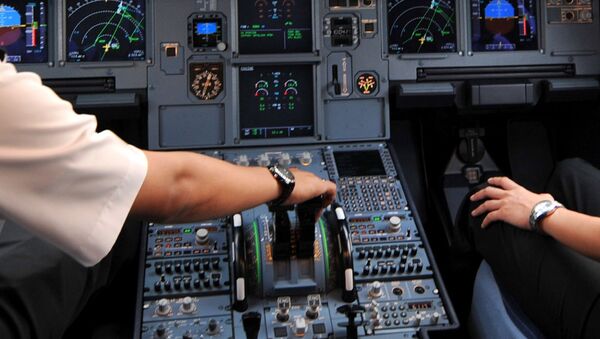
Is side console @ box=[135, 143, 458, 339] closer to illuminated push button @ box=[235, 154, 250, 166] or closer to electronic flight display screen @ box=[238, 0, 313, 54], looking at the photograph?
illuminated push button @ box=[235, 154, 250, 166]

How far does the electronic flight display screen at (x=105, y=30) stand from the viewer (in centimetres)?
318

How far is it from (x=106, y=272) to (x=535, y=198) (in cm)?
157

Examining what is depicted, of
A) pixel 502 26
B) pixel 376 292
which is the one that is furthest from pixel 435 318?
pixel 502 26

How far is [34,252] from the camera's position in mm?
2133

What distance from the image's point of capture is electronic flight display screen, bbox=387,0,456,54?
333 cm

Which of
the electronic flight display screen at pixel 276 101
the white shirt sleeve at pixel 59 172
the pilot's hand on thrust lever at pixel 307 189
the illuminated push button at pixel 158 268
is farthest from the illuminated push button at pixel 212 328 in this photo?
the electronic flight display screen at pixel 276 101

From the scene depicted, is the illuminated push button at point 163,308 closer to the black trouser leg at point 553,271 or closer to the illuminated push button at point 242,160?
the illuminated push button at point 242,160

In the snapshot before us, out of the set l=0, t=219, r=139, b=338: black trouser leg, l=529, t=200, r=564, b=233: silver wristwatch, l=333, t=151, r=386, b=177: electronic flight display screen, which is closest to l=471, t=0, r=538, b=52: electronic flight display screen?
l=333, t=151, r=386, b=177: electronic flight display screen

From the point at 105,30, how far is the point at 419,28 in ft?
5.05

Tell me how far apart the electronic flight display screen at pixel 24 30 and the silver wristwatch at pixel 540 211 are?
2301mm

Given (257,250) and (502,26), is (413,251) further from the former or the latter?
(502,26)

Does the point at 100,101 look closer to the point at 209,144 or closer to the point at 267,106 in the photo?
the point at 209,144

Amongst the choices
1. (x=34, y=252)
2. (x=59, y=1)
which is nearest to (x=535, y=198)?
(x=34, y=252)

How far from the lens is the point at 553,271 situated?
2.12 metres
